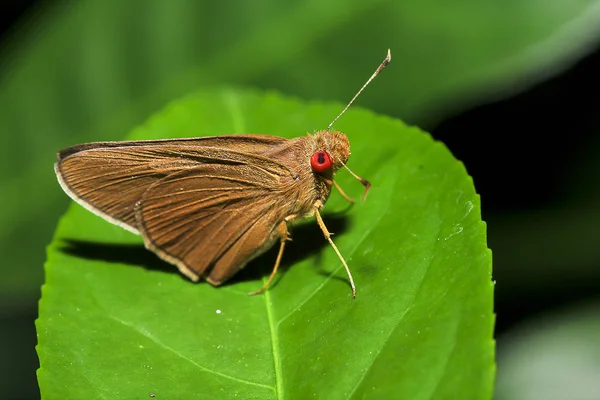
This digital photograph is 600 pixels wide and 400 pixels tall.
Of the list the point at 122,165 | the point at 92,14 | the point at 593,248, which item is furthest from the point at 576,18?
the point at 92,14

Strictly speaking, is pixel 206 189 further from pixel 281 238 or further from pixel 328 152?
pixel 328 152

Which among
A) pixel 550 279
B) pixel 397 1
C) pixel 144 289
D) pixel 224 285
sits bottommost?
pixel 144 289

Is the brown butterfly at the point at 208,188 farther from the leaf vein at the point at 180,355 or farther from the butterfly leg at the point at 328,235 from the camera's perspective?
the leaf vein at the point at 180,355

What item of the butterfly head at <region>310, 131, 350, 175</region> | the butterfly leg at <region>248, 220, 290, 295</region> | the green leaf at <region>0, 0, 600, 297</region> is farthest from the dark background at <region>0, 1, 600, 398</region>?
the butterfly leg at <region>248, 220, 290, 295</region>

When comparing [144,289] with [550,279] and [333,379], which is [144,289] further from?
[550,279]

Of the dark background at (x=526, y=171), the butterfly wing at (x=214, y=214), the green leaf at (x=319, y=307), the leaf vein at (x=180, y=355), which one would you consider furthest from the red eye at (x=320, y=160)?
the dark background at (x=526, y=171)

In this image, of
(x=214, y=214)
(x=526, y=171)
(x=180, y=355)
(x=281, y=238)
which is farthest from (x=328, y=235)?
(x=526, y=171)
